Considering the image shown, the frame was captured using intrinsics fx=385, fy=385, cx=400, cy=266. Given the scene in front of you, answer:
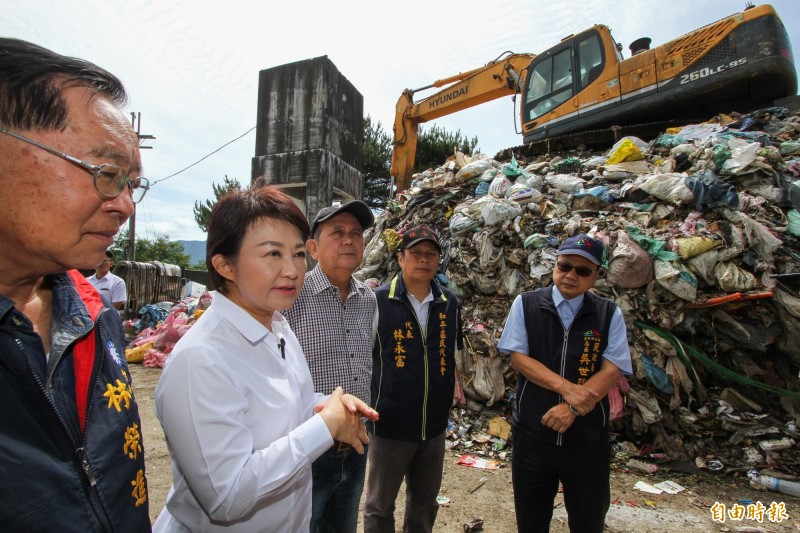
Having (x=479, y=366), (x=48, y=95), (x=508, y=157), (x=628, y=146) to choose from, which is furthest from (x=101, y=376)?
(x=508, y=157)

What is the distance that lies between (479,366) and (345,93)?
3.75 metres

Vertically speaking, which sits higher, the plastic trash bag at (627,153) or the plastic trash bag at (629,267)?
the plastic trash bag at (627,153)

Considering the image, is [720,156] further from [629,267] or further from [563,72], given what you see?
[563,72]

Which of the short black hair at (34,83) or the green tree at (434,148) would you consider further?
the green tree at (434,148)

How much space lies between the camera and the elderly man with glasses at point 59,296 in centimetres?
67

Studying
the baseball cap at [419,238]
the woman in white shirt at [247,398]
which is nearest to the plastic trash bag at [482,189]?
the baseball cap at [419,238]

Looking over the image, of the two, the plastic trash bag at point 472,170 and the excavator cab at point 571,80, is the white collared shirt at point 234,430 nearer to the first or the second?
the plastic trash bag at point 472,170

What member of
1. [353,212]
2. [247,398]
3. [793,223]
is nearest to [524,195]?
[793,223]

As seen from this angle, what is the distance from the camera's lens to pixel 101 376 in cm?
87

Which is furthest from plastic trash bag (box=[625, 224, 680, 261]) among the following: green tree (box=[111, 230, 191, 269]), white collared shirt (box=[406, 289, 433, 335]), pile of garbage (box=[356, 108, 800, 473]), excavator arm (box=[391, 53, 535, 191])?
green tree (box=[111, 230, 191, 269])

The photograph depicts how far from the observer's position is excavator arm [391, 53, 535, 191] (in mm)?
8570

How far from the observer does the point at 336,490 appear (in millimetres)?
1885

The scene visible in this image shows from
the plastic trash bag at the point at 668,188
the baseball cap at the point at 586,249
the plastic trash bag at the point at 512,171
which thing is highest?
the plastic trash bag at the point at 512,171

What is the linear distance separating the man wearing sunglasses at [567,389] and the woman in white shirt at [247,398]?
1.38 metres
